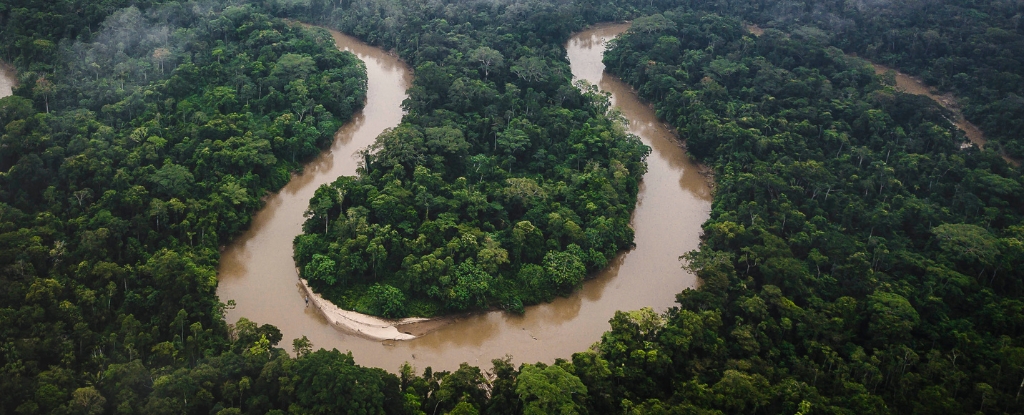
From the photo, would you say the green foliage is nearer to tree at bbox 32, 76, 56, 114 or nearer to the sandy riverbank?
the sandy riverbank

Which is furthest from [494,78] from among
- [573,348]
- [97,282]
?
[97,282]

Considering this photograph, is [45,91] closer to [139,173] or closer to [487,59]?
[139,173]

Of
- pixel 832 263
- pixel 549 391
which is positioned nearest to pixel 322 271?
pixel 549 391

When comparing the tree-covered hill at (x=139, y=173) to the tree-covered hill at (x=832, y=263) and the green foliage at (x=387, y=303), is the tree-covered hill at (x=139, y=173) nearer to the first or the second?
the green foliage at (x=387, y=303)

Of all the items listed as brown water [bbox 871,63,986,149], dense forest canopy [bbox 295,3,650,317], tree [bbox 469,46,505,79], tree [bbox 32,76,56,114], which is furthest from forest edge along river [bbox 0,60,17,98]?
brown water [bbox 871,63,986,149]

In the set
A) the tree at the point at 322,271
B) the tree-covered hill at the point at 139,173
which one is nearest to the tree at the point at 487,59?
the tree-covered hill at the point at 139,173

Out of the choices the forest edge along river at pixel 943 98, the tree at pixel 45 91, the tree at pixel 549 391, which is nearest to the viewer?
the tree at pixel 549 391
